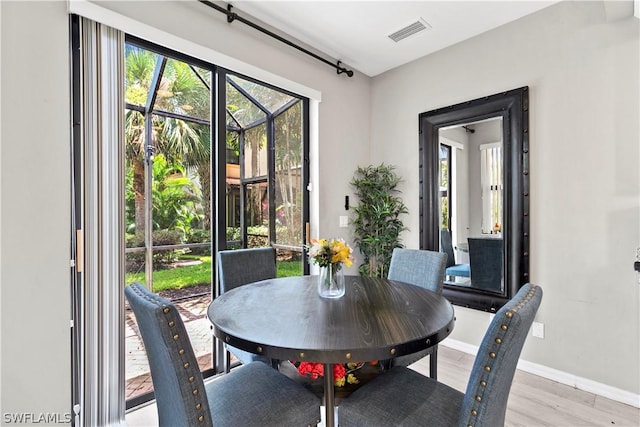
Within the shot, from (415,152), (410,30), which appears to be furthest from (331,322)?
(410,30)

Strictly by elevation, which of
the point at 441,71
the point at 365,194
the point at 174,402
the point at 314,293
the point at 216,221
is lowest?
the point at 174,402

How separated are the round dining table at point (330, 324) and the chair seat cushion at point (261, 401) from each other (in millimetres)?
115

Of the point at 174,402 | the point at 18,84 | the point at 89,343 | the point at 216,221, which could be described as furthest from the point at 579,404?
the point at 18,84

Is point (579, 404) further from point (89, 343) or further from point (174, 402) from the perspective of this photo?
point (89, 343)

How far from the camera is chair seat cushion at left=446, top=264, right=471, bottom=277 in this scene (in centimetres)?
290

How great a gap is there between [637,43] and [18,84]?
12.2 feet

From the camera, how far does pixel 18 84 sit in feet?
5.16

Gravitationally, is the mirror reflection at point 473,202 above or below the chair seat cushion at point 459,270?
above

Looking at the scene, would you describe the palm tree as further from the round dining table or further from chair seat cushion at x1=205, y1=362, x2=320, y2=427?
chair seat cushion at x1=205, y1=362, x2=320, y2=427

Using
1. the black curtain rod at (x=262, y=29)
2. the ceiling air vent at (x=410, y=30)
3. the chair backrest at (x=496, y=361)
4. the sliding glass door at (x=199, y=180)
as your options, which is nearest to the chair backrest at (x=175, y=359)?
the chair backrest at (x=496, y=361)

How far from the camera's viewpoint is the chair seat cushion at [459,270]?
290 cm

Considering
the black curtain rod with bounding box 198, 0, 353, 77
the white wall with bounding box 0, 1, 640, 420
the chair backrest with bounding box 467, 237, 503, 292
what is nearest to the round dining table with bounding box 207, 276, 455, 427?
the white wall with bounding box 0, 1, 640, 420

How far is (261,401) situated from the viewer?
1.22m

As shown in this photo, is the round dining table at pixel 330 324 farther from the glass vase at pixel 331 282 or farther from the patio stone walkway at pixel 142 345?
the patio stone walkway at pixel 142 345
